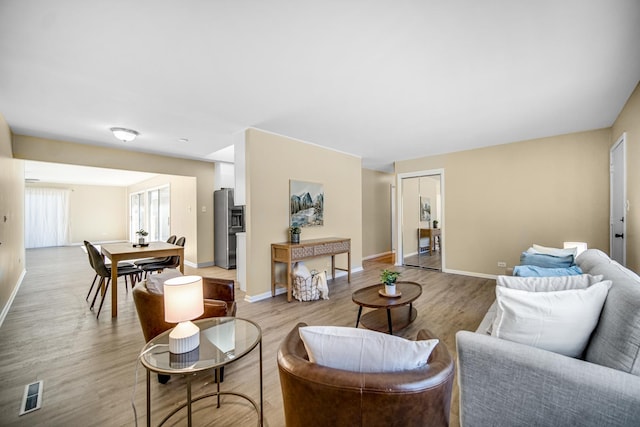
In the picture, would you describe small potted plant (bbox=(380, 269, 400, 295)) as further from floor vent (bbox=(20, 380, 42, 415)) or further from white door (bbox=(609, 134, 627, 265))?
white door (bbox=(609, 134, 627, 265))

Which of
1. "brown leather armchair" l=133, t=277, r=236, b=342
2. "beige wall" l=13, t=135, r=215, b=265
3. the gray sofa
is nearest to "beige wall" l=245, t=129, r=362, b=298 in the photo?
"brown leather armchair" l=133, t=277, r=236, b=342

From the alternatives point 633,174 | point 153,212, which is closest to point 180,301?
point 633,174

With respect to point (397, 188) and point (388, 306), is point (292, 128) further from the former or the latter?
point (397, 188)

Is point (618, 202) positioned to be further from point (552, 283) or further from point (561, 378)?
point (561, 378)

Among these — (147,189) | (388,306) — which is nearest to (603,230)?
(388,306)

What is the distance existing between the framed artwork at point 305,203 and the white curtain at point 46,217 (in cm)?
1065

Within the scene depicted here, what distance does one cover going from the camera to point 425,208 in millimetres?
6188

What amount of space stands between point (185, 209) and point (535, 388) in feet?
23.2

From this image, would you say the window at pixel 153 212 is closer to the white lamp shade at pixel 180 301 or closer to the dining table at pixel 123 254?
the dining table at pixel 123 254

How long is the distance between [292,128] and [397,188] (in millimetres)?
3314

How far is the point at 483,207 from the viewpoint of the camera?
5.03 metres

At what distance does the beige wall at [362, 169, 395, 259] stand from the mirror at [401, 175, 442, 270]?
48.4 inches

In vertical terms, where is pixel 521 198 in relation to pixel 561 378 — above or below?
above

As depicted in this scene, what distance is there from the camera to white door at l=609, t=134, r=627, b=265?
10.8 ft
